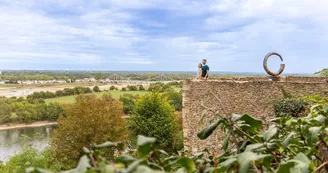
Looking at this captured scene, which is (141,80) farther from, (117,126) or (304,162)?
(304,162)

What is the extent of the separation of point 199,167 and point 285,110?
7275mm

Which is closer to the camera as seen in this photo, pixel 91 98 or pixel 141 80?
pixel 91 98

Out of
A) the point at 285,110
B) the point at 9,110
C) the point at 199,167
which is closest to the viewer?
the point at 199,167

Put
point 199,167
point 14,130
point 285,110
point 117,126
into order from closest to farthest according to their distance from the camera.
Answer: point 199,167 → point 285,110 → point 117,126 → point 14,130

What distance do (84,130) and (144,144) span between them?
69.8ft

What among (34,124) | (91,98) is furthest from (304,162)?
(34,124)

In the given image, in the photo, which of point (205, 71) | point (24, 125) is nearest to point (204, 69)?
point (205, 71)

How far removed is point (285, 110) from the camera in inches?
305

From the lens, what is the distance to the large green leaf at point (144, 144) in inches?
30.6

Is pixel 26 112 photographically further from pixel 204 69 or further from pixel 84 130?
pixel 204 69

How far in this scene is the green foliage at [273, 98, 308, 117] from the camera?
292 inches

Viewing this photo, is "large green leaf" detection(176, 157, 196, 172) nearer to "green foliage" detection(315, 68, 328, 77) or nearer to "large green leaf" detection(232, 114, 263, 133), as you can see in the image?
"large green leaf" detection(232, 114, 263, 133)

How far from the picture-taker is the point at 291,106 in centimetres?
762

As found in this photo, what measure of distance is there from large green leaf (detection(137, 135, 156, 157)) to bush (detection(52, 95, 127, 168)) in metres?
20.3
